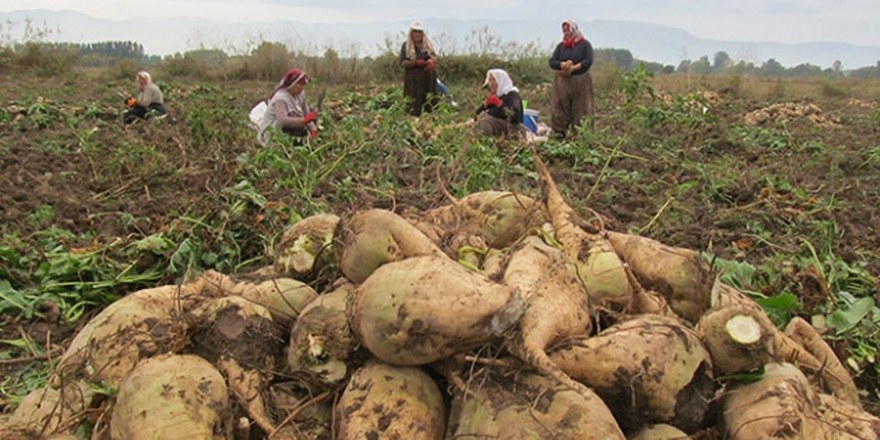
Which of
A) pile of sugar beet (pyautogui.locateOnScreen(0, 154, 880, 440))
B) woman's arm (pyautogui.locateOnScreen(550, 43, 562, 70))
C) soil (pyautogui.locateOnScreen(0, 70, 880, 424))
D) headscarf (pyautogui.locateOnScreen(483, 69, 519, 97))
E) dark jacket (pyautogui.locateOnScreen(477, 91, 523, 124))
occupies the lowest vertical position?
soil (pyautogui.locateOnScreen(0, 70, 880, 424))

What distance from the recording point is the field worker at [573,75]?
388 inches

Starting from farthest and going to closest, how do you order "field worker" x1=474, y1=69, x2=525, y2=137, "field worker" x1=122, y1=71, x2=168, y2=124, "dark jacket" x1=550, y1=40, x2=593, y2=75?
"field worker" x1=122, y1=71, x2=168, y2=124 < "dark jacket" x1=550, y1=40, x2=593, y2=75 < "field worker" x1=474, y1=69, x2=525, y2=137

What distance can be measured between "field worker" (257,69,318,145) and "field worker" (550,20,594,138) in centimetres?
389

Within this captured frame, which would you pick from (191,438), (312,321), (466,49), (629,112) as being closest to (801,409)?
(312,321)

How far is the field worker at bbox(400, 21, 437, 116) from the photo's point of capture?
11484 millimetres

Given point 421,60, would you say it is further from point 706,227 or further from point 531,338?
point 531,338

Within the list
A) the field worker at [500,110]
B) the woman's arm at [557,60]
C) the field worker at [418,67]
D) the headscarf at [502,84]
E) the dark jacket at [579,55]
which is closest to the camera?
the field worker at [500,110]

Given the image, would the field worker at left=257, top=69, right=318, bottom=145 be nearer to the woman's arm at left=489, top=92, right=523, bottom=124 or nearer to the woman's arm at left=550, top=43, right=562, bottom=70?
the woman's arm at left=489, top=92, right=523, bottom=124

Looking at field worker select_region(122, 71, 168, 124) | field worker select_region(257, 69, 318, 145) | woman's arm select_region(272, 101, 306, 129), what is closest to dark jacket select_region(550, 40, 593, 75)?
field worker select_region(257, 69, 318, 145)

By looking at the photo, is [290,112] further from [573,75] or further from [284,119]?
[573,75]

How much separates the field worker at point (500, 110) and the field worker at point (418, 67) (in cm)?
247

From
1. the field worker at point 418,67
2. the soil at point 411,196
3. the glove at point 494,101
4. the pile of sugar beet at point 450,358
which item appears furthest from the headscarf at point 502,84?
the pile of sugar beet at point 450,358

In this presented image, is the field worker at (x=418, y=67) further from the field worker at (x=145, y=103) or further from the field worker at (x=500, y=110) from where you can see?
the field worker at (x=145, y=103)

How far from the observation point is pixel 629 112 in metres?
10.0
